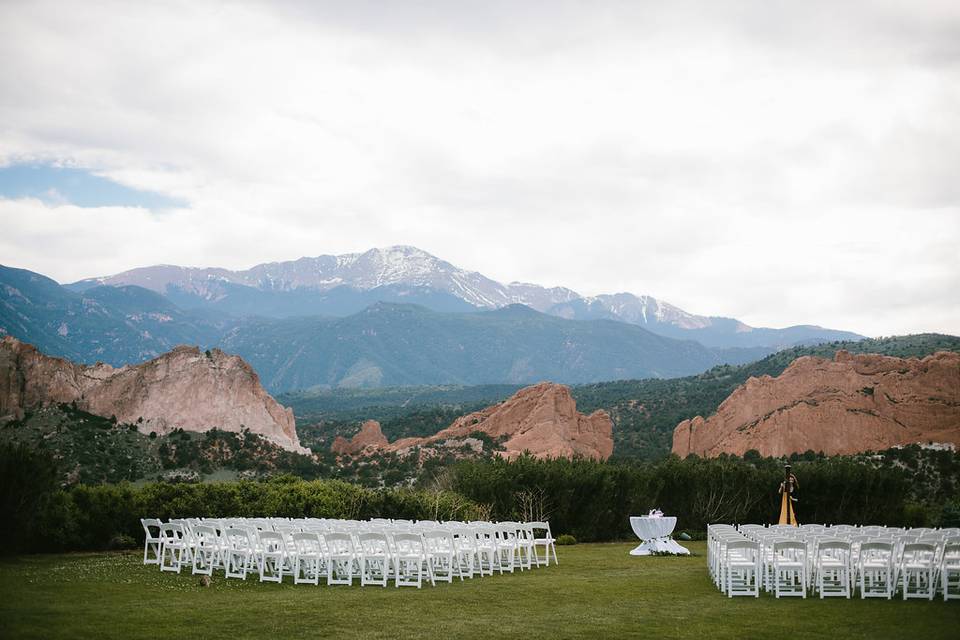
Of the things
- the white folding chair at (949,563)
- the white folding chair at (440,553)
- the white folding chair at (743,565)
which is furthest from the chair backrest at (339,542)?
the white folding chair at (949,563)

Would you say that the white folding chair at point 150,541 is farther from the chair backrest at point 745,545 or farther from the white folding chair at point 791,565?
the white folding chair at point 791,565

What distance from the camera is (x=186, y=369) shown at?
56.3 m

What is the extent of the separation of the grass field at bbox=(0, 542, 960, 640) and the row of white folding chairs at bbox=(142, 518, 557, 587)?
0.47m

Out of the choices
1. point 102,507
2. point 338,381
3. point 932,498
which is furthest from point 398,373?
point 102,507

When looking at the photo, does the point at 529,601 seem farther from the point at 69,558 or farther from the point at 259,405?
the point at 259,405

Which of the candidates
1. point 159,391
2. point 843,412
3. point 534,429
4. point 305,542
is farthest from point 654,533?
point 159,391

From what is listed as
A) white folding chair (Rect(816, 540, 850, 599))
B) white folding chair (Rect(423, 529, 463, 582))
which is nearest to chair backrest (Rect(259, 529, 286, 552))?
white folding chair (Rect(423, 529, 463, 582))

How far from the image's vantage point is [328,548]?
1318 cm

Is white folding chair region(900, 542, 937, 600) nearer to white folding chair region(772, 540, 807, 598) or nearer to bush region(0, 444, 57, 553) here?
white folding chair region(772, 540, 807, 598)

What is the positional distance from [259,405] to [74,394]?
1135 centimetres

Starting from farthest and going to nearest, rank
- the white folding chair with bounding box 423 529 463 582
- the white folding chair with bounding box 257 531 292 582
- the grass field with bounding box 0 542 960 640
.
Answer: the white folding chair with bounding box 423 529 463 582, the white folding chair with bounding box 257 531 292 582, the grass field with bounding box 0 542 960 640

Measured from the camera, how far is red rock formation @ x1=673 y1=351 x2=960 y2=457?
51.2 m

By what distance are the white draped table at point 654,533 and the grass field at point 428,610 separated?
575cm

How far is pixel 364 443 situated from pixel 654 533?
45.5 meters
